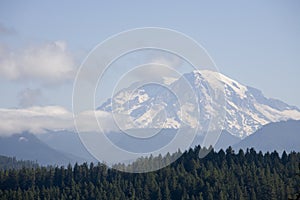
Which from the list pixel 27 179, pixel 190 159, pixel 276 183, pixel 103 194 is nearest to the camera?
pixel 276 183

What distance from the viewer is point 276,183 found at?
457 ft

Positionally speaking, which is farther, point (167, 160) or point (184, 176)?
point (167, 160)

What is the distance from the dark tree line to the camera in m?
141

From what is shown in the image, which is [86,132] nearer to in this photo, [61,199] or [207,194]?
[207,194]

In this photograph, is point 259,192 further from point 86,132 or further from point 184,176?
point 86,132

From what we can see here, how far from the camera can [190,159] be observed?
167750 millimetres

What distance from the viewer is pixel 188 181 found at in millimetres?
148375

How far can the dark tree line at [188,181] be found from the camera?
463ft

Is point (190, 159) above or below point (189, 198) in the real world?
above

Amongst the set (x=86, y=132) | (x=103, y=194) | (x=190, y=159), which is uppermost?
(x=190, y=159)

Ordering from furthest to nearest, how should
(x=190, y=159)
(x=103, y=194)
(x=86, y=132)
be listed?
(x=190, y=159), (x=103, y=194), (x=86, y=132)

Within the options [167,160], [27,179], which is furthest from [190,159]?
[27,179]

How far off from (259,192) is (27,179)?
6763cm

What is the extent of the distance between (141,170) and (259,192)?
43985 mm
